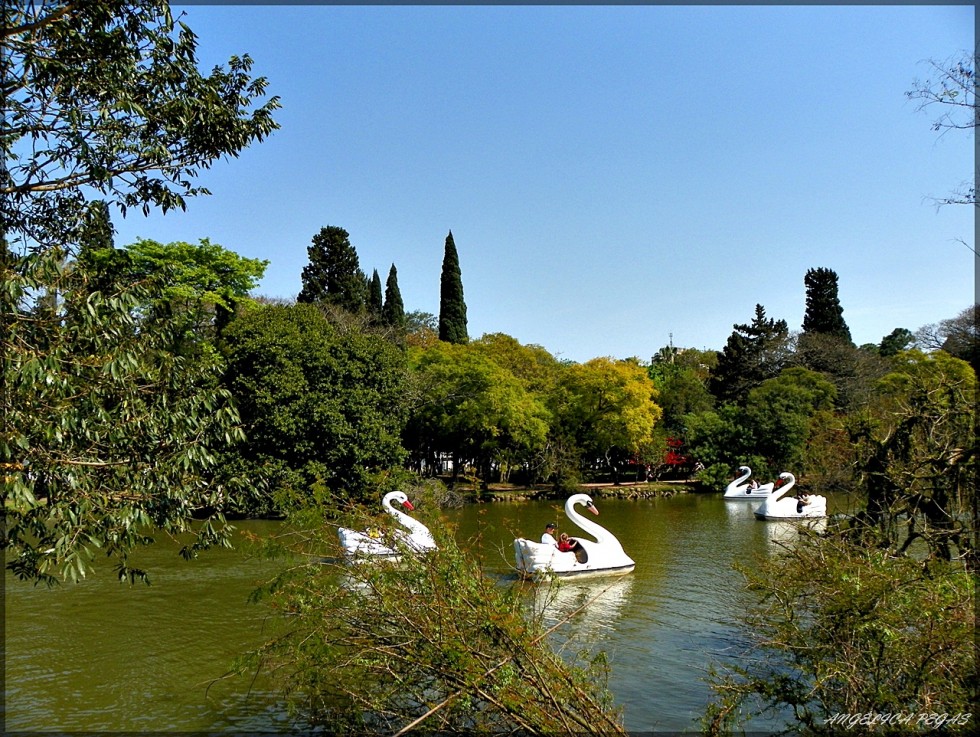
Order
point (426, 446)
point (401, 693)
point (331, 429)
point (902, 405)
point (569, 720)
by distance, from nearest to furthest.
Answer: point (569, 720) → point (401, 693) → point (902, 405) → point (331, 429) → point (426, 446)

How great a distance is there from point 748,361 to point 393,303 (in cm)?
2076

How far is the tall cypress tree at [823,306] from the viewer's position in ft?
165

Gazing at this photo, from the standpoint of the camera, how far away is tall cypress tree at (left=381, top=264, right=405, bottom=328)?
4281 cm

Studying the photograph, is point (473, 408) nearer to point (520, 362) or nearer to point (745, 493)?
point (520, 362)

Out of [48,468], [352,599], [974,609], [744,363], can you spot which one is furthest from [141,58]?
[744,363]

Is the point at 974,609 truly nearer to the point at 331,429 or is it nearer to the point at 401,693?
the point at 401,693

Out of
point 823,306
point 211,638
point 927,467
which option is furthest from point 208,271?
point 823,306

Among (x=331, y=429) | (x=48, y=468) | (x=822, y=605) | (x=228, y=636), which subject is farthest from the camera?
(x=331, y=429)

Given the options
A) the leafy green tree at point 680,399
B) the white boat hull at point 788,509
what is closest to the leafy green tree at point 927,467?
the white boat hull at point 788,509

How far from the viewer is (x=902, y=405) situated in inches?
305

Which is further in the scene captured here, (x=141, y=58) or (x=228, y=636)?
(x=228, y=636)

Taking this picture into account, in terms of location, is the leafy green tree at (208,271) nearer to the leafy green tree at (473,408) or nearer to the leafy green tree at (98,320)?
the leafy green tree at (473,408)

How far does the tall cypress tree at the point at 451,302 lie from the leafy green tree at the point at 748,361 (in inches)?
605

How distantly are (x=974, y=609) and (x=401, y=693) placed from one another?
411cm
